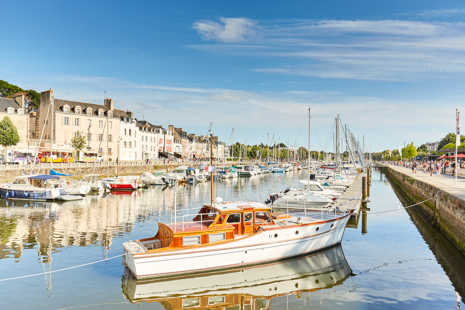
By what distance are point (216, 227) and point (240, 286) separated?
2.76 metres

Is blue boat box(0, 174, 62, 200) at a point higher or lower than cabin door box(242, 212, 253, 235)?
lower

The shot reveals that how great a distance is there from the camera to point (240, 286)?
46.1 ft

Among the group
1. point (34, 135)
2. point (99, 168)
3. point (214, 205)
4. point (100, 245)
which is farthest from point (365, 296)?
point (34, 135)

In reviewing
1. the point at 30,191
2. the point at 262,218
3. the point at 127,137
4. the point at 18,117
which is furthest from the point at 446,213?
the point at 127,137

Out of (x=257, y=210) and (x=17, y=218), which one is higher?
(x=257, y=210)

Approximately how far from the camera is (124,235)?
69.9ft

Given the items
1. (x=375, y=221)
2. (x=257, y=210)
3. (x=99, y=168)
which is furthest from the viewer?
(x=99, y=168)

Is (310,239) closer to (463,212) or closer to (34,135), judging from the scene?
(463,212)

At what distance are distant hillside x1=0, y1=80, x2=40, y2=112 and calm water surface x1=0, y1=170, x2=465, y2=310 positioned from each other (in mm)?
80607

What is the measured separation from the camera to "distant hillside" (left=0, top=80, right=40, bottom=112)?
88.4 metres

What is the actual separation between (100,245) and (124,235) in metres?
2.44

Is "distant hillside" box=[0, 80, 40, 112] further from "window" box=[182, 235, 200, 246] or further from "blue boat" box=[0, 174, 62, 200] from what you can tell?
"window" box=[182, 235, 200, 246]

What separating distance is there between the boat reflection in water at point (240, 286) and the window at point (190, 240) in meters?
1.52

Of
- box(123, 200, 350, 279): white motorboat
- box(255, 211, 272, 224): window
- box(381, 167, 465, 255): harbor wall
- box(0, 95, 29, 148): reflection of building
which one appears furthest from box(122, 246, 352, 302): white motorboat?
box(0, 95, 29, 148): reflection of building
